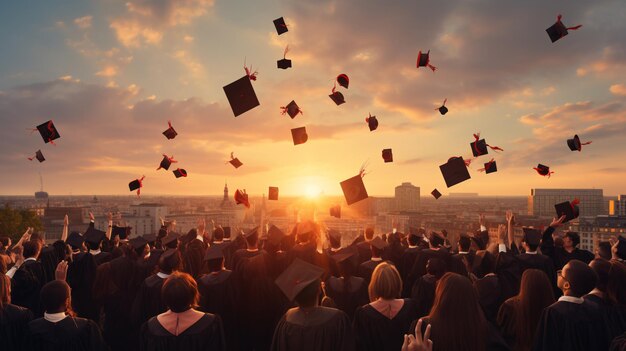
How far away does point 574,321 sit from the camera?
4.34 m

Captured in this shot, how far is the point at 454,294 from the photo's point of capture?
340 centimetres

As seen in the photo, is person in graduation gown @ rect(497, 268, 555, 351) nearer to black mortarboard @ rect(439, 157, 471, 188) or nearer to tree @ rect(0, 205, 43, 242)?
black mortarboard @ rect(439, 157, 471, 188)

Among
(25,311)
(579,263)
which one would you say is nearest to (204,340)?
(25,311)

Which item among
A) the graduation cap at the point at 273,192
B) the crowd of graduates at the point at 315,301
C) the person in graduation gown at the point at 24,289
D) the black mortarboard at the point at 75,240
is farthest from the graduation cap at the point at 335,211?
the person in graduation gown at the point at 24,289

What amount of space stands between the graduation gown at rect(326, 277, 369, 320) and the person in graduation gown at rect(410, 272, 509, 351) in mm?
3235

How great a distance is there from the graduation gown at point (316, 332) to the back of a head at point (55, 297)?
7.15 feet

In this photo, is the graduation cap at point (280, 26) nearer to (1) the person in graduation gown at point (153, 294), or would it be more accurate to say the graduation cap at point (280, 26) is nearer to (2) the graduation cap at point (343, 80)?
(2) the graduation cap at point (343, 80)

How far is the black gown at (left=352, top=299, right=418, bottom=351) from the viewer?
4.49 m

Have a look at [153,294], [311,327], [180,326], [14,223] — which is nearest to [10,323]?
[153,294]

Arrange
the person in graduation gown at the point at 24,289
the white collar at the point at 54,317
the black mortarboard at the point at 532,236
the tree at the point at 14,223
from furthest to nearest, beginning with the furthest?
1. the tree at the point at 14,223
2. the black mortarboard at the point at 532,236
3. the person in graduation gown at the point at 24,289
4. the white collar at the point at 54,317

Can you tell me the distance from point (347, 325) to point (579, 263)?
8.35ft

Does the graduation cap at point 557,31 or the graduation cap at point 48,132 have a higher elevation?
the graduation cap at point 557,31

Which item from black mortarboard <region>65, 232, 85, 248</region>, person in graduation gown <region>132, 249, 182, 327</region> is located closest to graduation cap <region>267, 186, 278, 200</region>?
black mortarboard <region>65, 232, 85, 248</region>

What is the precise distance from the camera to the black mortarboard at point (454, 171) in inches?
472
